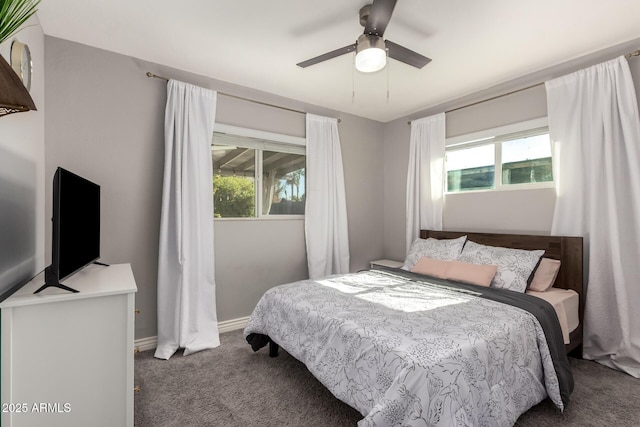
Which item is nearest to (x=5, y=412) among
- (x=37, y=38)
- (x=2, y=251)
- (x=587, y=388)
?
(x=2, y=251)

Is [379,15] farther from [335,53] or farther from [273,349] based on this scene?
[273,349]

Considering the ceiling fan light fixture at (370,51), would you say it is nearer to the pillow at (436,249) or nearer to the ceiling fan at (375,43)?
the ceiling fan at (375,43)

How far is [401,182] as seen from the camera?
4215mm

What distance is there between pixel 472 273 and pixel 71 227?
2835mm

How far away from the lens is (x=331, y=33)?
2.29 metres

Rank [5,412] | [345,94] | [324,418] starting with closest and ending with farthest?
[5,412] → [324,418] → [345,94]

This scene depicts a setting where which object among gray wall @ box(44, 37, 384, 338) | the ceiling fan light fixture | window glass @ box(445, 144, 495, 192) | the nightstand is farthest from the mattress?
gray wall @ box(44, 37, 384, 338)

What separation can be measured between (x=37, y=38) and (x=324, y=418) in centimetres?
313

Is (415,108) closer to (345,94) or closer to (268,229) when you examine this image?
(345,94)

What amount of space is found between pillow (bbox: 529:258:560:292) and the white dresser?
9.54ft

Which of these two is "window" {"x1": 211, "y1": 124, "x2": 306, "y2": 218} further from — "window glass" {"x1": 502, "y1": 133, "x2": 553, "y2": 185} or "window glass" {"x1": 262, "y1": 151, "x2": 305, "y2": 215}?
"window glass" {"x1": 502, "y1": 133, "x2": 553, "y2": 185}

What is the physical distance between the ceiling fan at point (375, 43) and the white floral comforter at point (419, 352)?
5.11ft

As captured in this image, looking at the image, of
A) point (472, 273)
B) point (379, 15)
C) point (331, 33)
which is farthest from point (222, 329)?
point (379, 15)

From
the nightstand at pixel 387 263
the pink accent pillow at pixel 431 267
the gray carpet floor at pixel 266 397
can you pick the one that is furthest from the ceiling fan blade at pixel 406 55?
the nightstand at pixel 387 263
